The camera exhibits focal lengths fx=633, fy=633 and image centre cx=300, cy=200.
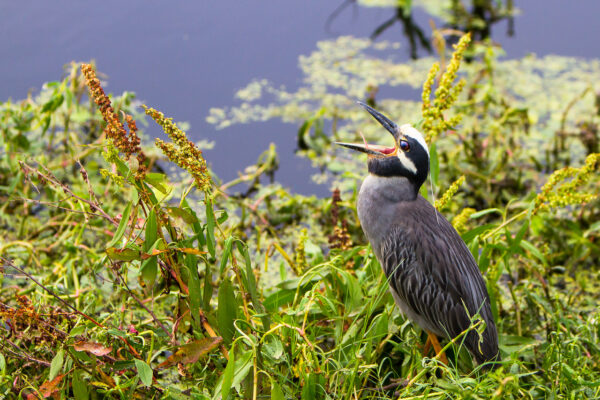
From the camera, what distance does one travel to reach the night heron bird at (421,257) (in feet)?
7.54

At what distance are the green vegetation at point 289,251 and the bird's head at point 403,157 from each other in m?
0.13

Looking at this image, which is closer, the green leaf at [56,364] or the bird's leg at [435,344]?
the green leaf at [56,364]

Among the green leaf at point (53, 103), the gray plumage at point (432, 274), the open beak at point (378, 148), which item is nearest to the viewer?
the gray plumage at point (432, 274)

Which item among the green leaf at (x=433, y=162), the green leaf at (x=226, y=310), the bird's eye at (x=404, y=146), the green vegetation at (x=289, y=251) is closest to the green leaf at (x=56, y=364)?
the green vegetation at (x=289, y=251)

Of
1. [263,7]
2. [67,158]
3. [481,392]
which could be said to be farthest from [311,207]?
[263,7]

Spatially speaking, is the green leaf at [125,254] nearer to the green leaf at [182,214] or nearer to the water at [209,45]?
the green leaf at [182,214]

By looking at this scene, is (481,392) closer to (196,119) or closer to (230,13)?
(196,119)

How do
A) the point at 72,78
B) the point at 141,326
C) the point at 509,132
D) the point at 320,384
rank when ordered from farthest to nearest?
the point at 509,132 < the point at 72,78 < the point at 141,326 < the point at 320,384

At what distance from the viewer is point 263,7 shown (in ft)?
17.9

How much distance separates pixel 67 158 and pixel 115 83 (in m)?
0.81

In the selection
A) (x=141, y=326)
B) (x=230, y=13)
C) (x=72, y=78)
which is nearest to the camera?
(x=141, y=326)

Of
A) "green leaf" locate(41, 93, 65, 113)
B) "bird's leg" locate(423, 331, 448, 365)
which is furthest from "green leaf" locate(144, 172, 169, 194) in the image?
"green leaf" locate(41, 93, 65, 113)

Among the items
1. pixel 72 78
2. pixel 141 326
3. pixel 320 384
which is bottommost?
pixel 320 384

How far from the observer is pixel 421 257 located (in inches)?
91.6
